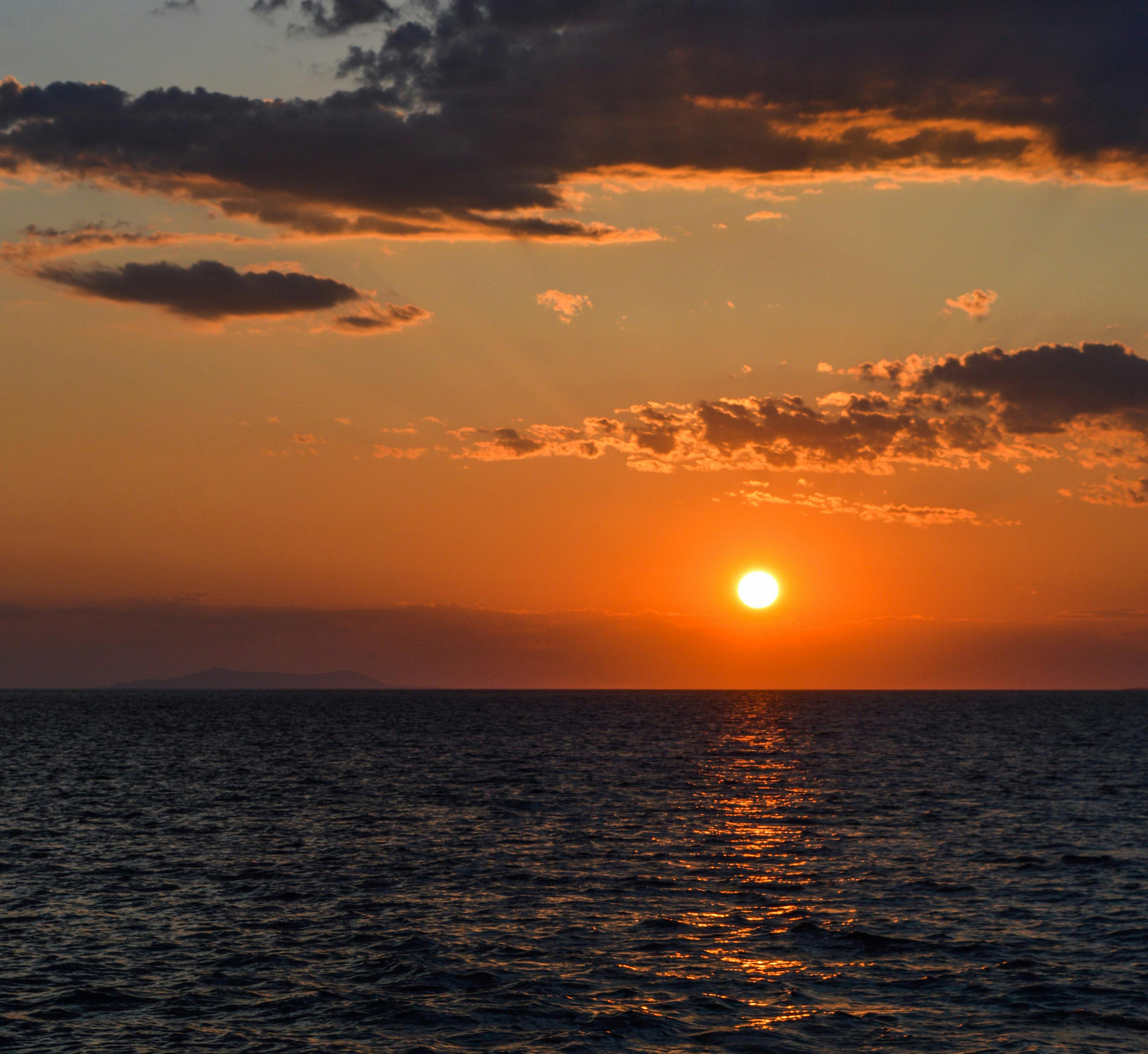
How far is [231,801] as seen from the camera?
6569 centimetres

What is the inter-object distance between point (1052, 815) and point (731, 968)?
3564 centimetres

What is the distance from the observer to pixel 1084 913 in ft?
119

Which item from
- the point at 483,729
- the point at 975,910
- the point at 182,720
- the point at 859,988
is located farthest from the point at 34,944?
the point at 182,720

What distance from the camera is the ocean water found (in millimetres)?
25688

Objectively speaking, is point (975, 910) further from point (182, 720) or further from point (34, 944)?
point (182, 720)

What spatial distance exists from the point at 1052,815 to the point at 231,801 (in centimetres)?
4606

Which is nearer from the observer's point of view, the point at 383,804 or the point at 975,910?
the point at 975,910

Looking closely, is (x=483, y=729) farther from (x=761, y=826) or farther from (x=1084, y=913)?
(x=1084, y=913)

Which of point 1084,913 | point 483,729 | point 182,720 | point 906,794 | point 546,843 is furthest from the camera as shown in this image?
point 182,720

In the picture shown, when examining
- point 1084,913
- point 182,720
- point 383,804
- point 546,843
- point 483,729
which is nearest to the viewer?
point 1084,913

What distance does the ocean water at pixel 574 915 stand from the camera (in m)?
25.7

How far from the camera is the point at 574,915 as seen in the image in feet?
117

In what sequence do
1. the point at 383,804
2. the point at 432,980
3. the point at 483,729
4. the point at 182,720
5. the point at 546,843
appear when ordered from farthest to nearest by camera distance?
the point at 182,720 < the point at 483,729 < the point at 383,804 < the point at 546,843 < the point at 432,980

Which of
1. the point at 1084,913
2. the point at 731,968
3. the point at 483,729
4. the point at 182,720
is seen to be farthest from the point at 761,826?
the point at 182,720
